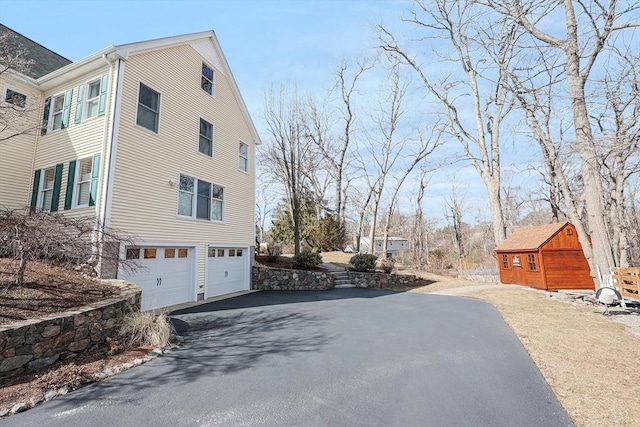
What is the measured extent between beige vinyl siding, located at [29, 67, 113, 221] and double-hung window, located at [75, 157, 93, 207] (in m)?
0.19

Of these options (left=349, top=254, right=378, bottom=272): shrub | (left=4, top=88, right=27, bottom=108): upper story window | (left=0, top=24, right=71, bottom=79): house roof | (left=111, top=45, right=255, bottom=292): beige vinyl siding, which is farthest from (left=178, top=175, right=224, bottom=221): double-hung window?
(left=349, top=254, right=378, bottom=272): shrub

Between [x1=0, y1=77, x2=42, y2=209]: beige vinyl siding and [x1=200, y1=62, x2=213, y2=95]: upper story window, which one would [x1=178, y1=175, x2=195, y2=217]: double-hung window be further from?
[x1=0, y1=77, x2=42, y2=209]: beige vinyl siding

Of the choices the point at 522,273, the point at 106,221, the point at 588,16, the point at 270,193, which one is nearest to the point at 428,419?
the point at 106,221

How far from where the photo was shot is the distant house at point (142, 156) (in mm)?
8906

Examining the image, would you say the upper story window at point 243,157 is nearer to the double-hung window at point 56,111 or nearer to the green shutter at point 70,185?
the green shutter at point 70,185

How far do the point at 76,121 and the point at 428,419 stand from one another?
11.9 metres

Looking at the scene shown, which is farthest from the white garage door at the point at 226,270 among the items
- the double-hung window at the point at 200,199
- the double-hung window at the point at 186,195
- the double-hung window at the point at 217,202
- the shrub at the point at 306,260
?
the shrub at the point at 306,260

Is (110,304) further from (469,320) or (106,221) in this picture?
(469,320)

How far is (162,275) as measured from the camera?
9.74m

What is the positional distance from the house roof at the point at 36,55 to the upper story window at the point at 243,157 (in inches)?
294

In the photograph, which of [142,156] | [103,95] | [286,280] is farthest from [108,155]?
[286,280]

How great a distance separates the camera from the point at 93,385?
4191 mm

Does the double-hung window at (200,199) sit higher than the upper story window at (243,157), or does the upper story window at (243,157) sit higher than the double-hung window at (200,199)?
the upper story window at (243,157)

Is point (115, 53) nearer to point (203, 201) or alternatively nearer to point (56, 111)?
point (56, 111)
